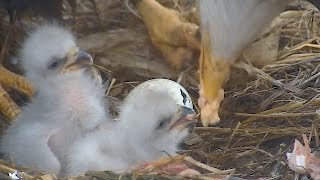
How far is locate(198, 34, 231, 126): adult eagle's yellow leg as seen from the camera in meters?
3.29

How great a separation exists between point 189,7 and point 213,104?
1211mm

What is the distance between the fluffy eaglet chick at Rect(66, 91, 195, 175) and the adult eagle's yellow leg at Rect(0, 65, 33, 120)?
478mm

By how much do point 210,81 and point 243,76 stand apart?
0.49 metres

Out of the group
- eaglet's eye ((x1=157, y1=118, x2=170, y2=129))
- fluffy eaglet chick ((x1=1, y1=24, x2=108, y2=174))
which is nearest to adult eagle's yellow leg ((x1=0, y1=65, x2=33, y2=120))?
fluffy eaglet chick ((x1=1, y1=24, x2=108, y2=174))

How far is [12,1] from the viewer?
3900mm

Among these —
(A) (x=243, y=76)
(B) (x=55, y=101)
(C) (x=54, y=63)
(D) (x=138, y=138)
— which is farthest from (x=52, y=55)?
(A) (x=243, y=76)

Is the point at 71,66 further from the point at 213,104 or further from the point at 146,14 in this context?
the point at 146,14

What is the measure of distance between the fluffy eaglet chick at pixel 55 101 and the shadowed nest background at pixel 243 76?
19cm

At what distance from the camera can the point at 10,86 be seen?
3.84m

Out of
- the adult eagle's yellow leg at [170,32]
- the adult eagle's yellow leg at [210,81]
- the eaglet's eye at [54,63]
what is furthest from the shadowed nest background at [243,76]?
the eaglet's eye at [54,63]

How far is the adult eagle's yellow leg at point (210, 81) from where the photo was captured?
3.29 m

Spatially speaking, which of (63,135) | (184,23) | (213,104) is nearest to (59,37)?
(63,135)

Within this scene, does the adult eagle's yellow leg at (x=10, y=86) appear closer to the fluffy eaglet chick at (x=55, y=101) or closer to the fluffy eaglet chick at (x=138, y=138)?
the fluffy eaglet chick at (x=55, y=101)

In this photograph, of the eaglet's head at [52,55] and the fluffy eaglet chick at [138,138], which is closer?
the fluffy eaglet chick at [138,138]
